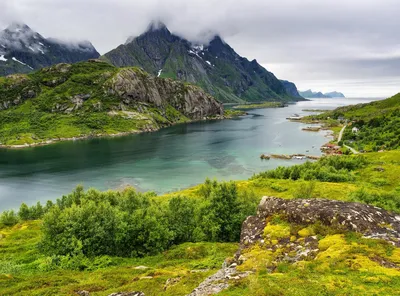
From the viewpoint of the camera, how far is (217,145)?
17650cm

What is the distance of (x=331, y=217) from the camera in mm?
21953

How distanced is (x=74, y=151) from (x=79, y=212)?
469 feet

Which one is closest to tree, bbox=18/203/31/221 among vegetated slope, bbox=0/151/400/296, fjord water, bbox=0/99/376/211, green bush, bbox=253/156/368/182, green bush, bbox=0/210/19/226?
green bush, bbox=0/210/19/226

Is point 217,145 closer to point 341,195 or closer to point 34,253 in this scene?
point 341,195

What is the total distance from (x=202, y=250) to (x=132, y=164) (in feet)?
344

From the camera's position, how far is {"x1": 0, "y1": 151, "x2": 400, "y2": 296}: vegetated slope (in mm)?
15711

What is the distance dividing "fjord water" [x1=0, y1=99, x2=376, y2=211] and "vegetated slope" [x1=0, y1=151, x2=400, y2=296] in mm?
46106

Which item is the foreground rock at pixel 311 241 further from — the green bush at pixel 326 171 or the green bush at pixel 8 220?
the green bush at pixel 326 171

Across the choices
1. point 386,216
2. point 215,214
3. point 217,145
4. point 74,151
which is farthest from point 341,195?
point 74,151

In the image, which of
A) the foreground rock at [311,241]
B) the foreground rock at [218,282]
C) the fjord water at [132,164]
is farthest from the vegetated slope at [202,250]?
the fjord water at [132,164]

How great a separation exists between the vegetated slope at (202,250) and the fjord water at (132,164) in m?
46.1

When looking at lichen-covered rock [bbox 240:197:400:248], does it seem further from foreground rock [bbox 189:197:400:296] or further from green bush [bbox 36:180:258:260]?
green bush [bbox 36:180:258:260]

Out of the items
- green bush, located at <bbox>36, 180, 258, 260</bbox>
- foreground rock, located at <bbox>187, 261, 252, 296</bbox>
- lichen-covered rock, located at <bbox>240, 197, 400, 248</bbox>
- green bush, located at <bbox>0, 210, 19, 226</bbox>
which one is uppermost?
lichen-covered rock, located at <bbox>240, 197, 400, 248</bbox>

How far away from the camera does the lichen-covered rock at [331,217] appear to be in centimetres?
2050
